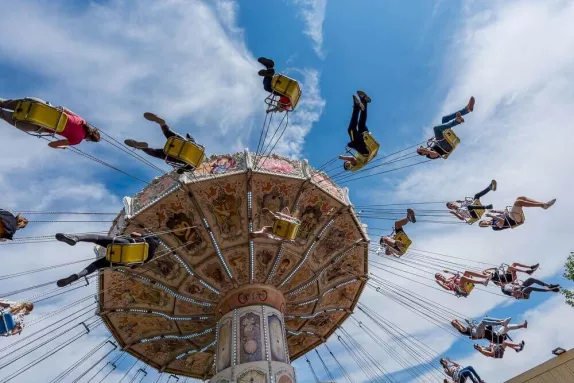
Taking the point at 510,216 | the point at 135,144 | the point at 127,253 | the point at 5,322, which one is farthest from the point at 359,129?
the point at 5,322

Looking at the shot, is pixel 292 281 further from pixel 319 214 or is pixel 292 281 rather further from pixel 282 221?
pixel 282 221

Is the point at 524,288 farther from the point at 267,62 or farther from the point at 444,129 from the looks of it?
the point at 267,62

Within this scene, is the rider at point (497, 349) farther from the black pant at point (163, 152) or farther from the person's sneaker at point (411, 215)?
the black pant at point (163, 152)

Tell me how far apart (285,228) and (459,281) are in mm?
5699

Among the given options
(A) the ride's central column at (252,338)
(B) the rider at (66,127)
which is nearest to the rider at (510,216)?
(A) the ride's central column at (252,338)

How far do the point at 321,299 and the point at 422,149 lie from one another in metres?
5.60

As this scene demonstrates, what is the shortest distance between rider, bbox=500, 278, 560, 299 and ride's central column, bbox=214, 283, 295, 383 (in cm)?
584

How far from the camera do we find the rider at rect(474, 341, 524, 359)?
34.2ft

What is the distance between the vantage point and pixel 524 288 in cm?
1016

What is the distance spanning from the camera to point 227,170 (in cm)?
1013

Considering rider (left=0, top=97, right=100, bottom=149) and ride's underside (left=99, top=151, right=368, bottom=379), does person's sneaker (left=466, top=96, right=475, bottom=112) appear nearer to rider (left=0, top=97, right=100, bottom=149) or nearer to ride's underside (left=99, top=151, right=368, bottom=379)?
ride's underside (left=99, top=151, right=368, bottom=379)

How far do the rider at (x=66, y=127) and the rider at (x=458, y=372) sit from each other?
1066 centimetres

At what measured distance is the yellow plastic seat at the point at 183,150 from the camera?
7953 millimetres

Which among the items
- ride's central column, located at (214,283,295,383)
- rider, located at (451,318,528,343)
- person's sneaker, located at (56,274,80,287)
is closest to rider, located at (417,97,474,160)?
rider, located at (451,318,528,343)
